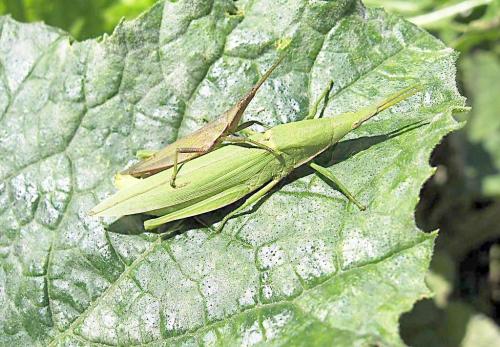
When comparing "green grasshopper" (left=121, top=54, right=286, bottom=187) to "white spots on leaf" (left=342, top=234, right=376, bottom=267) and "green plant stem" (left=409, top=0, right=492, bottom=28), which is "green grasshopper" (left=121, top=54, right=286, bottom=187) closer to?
"white spots on leaf" (left=342, top=234, right=376, bottom=267)

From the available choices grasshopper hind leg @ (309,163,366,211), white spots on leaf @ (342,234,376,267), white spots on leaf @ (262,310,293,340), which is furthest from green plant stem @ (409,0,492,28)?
white spots on leaf @ (262,310,293,340)

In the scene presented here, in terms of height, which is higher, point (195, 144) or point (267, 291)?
point (195, 144)

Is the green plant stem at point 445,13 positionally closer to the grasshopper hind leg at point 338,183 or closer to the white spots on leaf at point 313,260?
the grasshopper hind leg at point 338,183

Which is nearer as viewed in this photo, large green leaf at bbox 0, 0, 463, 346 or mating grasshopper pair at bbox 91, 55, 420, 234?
large green leaf at bbox 0, 0, 463, 346

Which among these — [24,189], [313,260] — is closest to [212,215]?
[313,260]

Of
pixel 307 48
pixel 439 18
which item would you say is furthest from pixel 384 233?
pixel 439 18

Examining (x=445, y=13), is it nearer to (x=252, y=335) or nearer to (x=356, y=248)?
(x=356, y=248)

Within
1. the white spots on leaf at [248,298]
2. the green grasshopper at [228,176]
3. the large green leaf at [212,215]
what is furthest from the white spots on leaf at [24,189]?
the white spots on leaf at [248,298]
